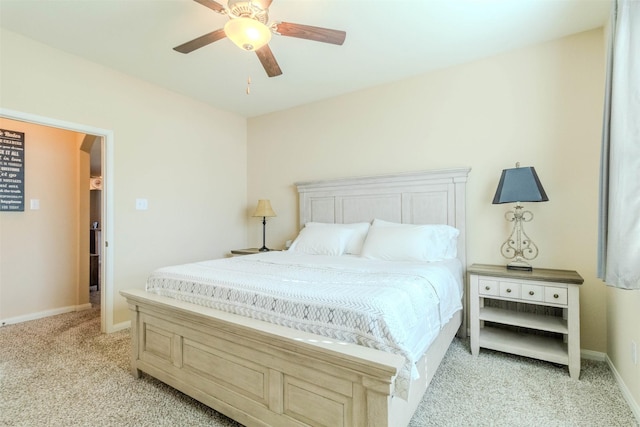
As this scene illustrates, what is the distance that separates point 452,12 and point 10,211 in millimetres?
4576

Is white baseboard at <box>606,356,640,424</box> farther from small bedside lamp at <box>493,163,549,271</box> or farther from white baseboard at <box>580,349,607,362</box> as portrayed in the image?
small bedside lamp at <box>493,163,549,271</box>

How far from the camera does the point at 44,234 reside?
353 cm

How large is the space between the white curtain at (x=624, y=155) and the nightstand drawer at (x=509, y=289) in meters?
0.73

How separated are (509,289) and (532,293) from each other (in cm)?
14

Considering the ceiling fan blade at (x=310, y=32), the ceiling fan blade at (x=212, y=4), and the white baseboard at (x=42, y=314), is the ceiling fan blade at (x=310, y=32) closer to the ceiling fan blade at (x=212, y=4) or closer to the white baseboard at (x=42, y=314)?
the ceiling fan blade at (x=212, y=4)

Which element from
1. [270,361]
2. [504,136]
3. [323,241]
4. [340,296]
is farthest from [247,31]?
[504,136]

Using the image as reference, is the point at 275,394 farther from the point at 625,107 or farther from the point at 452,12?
the point at 452,12

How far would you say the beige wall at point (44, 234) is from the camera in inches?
129

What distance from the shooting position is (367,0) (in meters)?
2.05

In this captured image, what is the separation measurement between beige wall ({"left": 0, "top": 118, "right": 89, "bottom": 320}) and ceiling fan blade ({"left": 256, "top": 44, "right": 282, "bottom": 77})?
9.96 feet

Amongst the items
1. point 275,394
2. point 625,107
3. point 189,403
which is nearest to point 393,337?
point 275,394

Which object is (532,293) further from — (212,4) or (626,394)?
(212,4)

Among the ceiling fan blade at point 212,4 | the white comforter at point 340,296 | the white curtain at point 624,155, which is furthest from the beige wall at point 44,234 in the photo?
Answer: the white curtain at point 624,155

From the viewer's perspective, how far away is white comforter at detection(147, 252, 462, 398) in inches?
50.2
